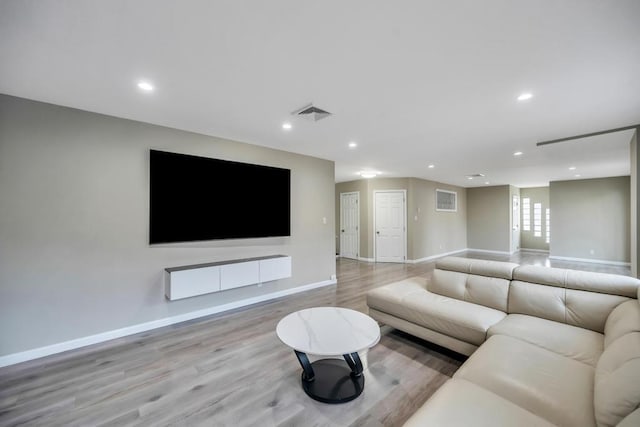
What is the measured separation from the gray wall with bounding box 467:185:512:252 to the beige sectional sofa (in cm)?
745

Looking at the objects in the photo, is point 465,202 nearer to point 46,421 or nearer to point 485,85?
point 485,85

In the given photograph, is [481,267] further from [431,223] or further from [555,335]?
[431,223]

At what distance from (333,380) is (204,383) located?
3.52 feet

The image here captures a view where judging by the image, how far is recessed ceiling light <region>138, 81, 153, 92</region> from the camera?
2.28m

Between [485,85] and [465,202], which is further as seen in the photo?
[465,202]

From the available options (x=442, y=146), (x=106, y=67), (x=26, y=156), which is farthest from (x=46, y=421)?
(x=442, y=146)

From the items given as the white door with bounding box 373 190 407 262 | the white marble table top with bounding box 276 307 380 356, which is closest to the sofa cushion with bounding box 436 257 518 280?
the white marble table top with bounding box 276 307 380 356

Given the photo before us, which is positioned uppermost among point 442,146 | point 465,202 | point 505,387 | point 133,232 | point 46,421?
point 442,146

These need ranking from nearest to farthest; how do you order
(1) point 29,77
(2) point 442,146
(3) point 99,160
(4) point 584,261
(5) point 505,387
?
1. (5) point 505,387
2. (1) point 29,77
3. (3) point 99,160
4. (2) point 442,146
5. (4) point 584,261

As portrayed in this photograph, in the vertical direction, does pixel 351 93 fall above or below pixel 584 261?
above

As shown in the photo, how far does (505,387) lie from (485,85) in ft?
7.48

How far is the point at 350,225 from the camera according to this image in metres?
8.26

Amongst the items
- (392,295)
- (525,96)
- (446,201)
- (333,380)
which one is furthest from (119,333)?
(446,201)

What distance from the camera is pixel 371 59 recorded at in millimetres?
1939
